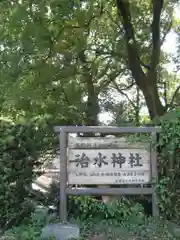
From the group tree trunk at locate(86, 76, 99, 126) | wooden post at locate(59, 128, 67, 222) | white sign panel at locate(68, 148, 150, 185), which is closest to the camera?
wooden post at locate(59, 128, 67, 222)

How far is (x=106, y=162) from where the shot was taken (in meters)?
5.54

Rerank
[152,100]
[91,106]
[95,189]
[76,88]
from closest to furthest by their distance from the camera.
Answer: [95,189]
[76,88]
[91,106]
[152,100]

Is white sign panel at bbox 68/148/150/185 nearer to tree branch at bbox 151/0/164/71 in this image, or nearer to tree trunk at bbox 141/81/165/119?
tree trunk at bbox 141/81/165/119

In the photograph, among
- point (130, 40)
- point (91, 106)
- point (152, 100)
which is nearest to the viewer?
point (91, 106)

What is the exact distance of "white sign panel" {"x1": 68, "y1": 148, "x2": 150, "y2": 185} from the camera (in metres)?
5.51

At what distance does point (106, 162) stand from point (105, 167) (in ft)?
0.24

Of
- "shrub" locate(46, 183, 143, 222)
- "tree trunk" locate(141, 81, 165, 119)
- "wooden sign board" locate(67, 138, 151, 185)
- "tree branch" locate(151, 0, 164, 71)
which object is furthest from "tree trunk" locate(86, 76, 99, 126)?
"shrub" locate(46, 183, 143, 222)

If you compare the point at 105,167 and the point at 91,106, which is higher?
the point at 91,106

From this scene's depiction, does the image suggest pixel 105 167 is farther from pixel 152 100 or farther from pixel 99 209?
pixel 152 100

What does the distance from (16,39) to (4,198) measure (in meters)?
3.64

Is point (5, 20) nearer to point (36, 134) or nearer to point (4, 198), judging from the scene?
point (36, 134)

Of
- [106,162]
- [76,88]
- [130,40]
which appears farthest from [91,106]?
[106,162]

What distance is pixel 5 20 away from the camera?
8.40 meters

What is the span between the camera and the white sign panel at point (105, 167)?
217 inches
